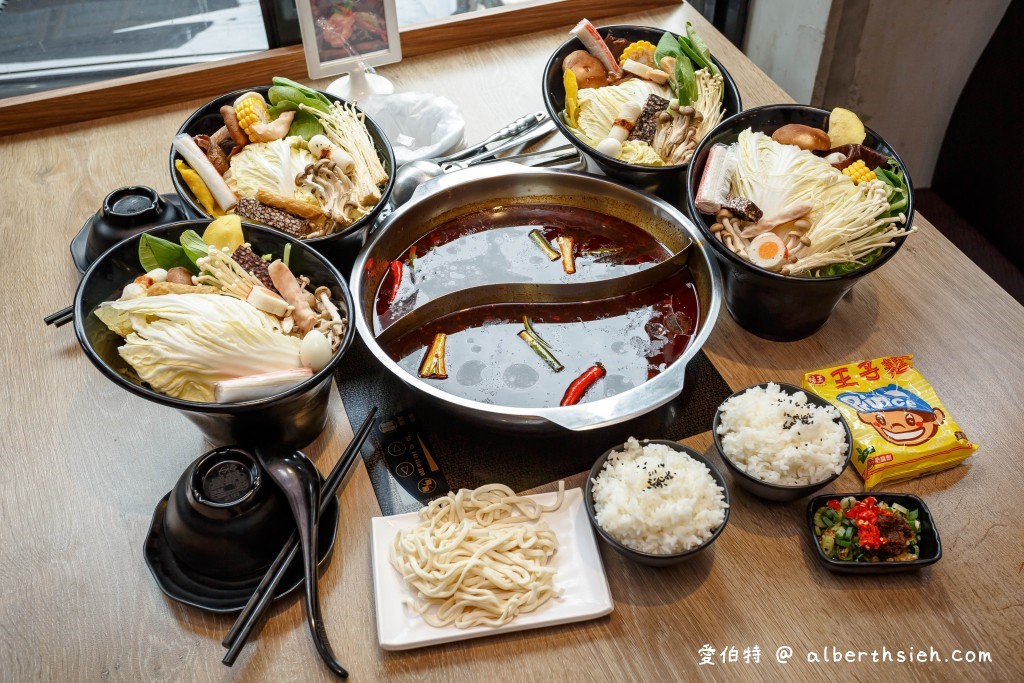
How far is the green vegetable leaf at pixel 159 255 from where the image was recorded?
70.5 inches

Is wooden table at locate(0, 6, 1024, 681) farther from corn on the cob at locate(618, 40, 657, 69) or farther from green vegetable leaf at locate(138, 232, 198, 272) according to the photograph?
corn on the cob at locate(618, 40, 657, 69)

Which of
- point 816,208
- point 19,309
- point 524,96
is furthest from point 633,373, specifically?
point 19,309

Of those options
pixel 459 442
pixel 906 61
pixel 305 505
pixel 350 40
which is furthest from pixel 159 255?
pixel 906 61

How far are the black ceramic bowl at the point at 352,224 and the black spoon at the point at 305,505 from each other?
612mm

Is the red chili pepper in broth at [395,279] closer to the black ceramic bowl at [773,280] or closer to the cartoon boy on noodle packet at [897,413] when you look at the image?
the black ceramic bowl at [773,280]

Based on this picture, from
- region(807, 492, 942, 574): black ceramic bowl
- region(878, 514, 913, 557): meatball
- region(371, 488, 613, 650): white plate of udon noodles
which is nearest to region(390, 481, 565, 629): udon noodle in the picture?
region(371, 488, 613, 650): white plate of udon noodles

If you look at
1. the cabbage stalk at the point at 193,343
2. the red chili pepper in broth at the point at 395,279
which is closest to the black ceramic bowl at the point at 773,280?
the red chili pepper in broth at the point at 395,279

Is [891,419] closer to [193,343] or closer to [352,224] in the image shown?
[352,224]

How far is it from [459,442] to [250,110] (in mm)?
1187

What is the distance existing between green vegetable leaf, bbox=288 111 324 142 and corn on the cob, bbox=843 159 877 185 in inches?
57.6

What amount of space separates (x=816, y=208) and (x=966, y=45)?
2.06 m

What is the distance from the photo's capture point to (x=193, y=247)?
1.80 meters

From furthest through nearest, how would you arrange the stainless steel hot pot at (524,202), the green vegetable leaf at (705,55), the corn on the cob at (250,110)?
the green vegetable leaf at (705,55), the corn on the cob at (250,110), the stainless steel hot pot at (524,202)

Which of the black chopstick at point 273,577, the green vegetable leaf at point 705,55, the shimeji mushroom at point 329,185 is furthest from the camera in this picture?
the green vegetable leaf at point 705,55
